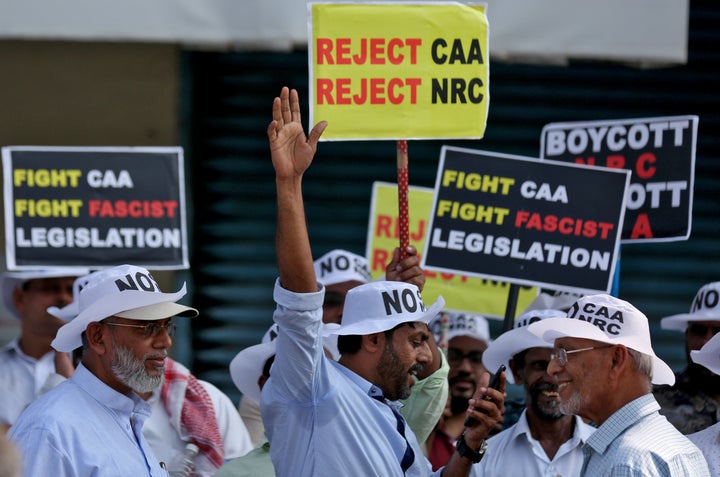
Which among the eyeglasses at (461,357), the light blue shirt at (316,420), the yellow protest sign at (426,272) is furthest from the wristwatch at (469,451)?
the yellow protest sign at (426,272)

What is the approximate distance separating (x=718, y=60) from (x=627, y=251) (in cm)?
144

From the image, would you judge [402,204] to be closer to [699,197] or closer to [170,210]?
[170,210]

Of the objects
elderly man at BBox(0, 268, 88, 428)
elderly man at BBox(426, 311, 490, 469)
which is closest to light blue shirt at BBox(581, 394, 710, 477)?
elderly man at BBox(426, 311, 490, 469)

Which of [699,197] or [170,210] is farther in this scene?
[699,197]

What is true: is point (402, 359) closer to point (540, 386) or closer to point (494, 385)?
point (494, 385)

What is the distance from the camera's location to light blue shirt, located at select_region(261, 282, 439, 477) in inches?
168

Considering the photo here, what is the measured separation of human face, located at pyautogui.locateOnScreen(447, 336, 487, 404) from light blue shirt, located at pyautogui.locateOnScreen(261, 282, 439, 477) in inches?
99.8

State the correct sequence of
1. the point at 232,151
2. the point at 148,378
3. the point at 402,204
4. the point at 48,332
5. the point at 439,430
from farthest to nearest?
1. the point at 232,151
2. the point at 439,430
3. the point at 48,332
4. the point at 402,204
5. the point at 148,378

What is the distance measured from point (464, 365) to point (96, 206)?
2.15 meters

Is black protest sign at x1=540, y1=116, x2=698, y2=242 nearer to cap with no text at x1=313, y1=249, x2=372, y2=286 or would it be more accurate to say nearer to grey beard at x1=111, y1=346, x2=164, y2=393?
cap with no text at x1=313, y1=249, x2=372, y2=286

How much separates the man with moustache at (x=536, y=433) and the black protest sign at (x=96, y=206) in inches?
74.6

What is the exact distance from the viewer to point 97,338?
457 centimetres

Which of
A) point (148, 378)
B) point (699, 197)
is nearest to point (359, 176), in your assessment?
point (699, 197)

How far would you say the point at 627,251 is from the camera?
9.00 metres
